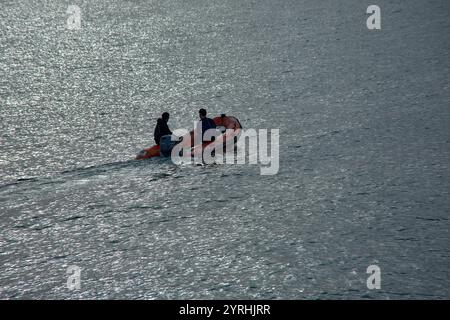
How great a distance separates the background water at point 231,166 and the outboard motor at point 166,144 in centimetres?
49

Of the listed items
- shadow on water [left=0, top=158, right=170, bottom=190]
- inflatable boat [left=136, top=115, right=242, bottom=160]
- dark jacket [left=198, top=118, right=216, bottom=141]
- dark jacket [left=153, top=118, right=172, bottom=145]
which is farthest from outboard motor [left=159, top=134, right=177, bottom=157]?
dark jacket [left=198, top=118, right=216, bottom=141]

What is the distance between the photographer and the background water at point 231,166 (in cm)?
1638

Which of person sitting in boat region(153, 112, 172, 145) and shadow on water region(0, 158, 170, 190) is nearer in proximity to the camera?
shadow on water region(0, 158, 170, 190)

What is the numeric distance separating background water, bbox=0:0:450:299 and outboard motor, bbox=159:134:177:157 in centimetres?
49

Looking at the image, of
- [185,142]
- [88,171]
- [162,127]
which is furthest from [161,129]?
[88,171]

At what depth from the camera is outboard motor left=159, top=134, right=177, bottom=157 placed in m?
21.6

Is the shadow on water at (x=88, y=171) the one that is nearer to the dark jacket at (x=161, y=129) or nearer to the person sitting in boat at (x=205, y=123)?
the dark jacket at (x=161, y=129)

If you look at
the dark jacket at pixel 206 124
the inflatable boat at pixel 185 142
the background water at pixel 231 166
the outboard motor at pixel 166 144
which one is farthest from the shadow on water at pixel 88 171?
the dark jacket at pixel 206 124

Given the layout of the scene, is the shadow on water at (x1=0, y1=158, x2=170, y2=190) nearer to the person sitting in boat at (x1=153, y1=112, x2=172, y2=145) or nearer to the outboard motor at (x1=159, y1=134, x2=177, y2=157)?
the outboard motor at (x1=159, y1=134, x2=177, y2=157)

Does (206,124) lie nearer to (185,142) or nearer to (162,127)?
(185,142)

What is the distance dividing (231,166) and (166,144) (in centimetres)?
235
